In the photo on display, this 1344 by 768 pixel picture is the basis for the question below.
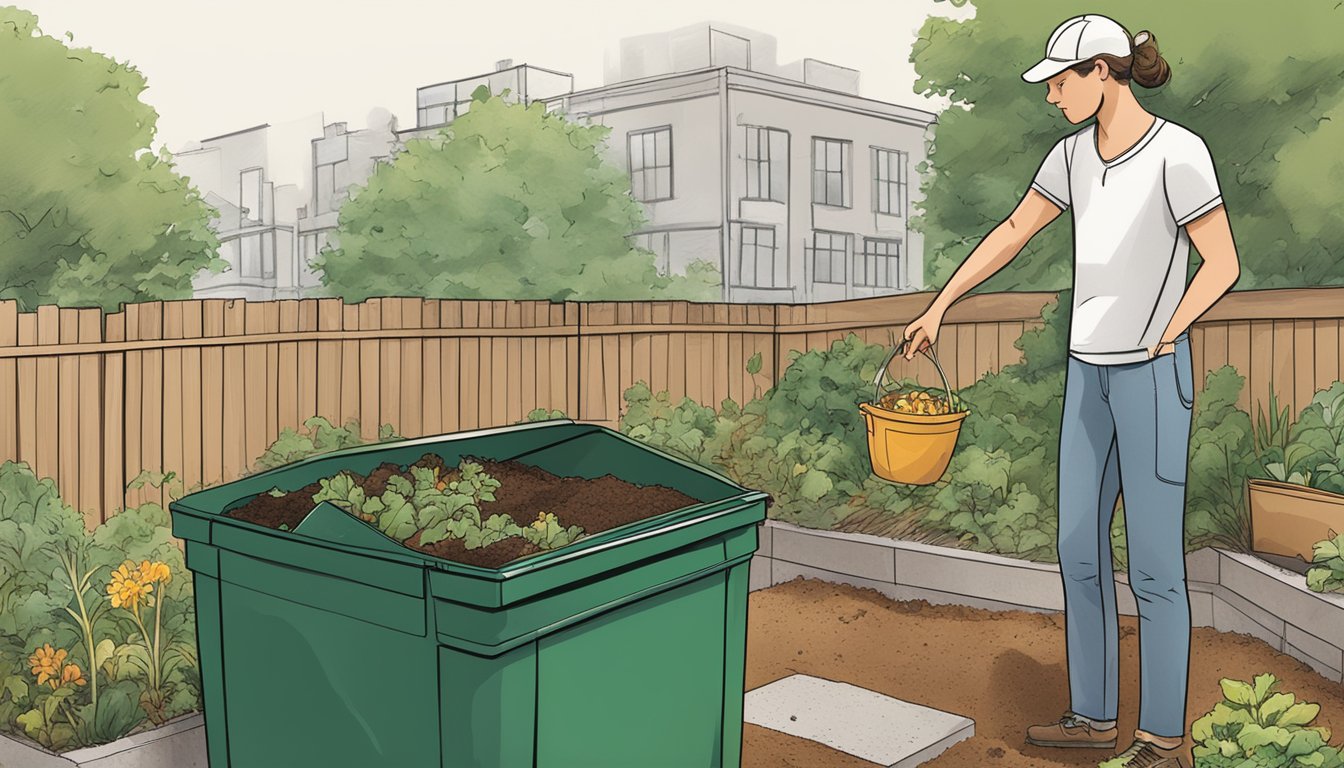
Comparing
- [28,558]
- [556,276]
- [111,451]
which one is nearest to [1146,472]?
[28,558]

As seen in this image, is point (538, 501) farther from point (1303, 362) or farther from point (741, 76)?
point (741, 76)

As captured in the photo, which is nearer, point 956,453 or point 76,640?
point 76,640

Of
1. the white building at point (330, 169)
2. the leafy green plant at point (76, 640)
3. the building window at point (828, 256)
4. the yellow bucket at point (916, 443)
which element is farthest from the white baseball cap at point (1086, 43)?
the white building at point (330, 169)

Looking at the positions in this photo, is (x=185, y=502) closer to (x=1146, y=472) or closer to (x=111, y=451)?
(x=111, y=451)

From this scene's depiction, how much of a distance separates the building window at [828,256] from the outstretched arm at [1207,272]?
17.7 metres

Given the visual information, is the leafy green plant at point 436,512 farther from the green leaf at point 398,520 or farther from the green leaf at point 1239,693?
the green leaf at point 1239,693

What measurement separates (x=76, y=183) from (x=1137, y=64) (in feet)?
54.1

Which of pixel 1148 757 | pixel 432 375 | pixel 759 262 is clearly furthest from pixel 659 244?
pixel 1148 757

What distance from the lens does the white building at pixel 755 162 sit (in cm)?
1902

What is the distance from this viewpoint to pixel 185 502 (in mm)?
2691

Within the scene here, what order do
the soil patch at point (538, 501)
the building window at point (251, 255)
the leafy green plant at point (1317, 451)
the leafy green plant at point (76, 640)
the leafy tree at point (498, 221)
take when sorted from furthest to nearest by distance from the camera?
the building window at point (251, 255) < the leafy tree at point (498, 221) < the leafy green plant at point (1317, 451) < the leafy green plant at point (76, 640) < the soil patch at point (538, 501)

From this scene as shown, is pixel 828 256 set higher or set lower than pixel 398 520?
higher

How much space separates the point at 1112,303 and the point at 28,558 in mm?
3924

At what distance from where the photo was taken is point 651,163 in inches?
779
